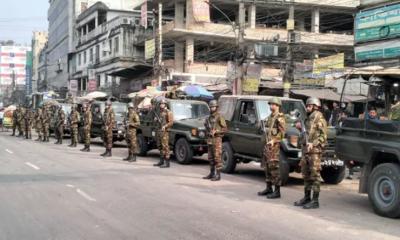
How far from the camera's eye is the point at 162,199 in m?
9.71

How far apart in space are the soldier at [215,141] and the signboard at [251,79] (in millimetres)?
12300

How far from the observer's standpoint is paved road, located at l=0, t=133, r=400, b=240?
721 cm

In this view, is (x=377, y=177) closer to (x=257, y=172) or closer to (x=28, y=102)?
(x=257, y=172)

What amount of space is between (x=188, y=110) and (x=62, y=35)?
215 feet

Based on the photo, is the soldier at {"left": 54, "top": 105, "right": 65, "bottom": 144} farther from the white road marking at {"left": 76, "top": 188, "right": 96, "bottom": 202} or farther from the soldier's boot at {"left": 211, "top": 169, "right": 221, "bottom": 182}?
the white road marking at {"left": 76, "top": 188, "right": 96, "bottom": 202}

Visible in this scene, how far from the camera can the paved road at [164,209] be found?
721cm

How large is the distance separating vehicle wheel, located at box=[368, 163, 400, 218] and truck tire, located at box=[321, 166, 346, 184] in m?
3.37

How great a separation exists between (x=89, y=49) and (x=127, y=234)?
57.0 metres

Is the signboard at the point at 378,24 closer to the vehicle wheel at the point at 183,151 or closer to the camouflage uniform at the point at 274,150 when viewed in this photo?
the vehicle wheel at the point at 183,151

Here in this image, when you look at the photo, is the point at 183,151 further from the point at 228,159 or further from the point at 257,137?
the point at 257,137

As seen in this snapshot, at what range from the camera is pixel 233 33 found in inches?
1731

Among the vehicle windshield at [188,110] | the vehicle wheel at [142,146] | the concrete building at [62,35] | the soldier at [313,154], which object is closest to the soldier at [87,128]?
the vehicle wheel at [142,146]

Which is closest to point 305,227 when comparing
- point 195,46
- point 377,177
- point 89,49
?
point 377,177

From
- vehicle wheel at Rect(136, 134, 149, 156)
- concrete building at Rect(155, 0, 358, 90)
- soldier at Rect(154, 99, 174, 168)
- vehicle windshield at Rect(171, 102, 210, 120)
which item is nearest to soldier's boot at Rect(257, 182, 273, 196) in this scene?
soldier at Rect(154, 99, 174, 168)
